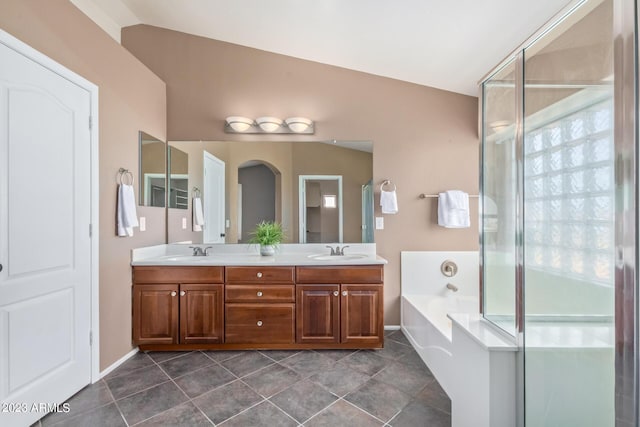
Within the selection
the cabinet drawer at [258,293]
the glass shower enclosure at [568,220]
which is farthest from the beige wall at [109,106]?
the glass shower enclosure at [568,220]

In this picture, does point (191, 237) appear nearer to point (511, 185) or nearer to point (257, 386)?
point (257, 386)

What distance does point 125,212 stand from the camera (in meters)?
2.12

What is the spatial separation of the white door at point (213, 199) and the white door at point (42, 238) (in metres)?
1.03

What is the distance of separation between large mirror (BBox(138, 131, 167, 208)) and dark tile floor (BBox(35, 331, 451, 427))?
1359 mm

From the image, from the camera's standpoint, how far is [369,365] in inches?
84.0

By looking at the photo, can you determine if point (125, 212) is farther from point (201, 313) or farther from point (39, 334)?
point (201, 313)

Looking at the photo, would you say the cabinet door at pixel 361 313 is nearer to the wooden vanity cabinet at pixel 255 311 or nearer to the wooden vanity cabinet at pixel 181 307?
the wooden vanity cabinet at pixel 255 311

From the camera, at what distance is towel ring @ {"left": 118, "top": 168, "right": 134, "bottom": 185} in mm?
2188

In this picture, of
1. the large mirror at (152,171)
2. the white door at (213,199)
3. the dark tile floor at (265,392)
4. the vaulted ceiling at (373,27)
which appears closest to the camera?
the dark tile floor at (265,392)

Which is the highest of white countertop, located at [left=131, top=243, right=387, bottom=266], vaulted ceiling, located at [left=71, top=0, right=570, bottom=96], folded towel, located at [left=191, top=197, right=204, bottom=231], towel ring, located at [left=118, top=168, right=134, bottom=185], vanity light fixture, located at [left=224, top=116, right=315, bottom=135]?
vaulted ceiling, located at [left=71, top=0, right=570, bottom=96]

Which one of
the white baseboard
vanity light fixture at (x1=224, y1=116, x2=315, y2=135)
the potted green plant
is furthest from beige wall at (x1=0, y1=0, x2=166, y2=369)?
the potted green plant

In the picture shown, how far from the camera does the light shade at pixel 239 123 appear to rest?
2.71 metres

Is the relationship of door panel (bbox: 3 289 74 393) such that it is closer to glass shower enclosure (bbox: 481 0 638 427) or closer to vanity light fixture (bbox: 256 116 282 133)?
vanity light fixture (bbox: 256 116 282 133)

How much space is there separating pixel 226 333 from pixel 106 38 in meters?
2.46
